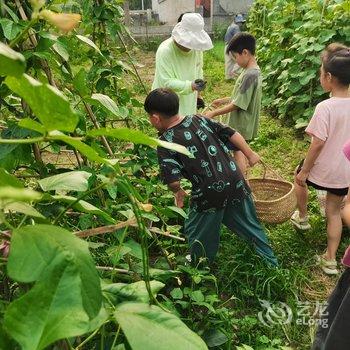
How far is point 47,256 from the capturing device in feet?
1.54

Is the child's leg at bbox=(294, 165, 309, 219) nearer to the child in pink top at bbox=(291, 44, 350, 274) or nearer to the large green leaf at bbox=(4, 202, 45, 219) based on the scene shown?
the child in pink top at bbox=(291, 44, 350, 274)

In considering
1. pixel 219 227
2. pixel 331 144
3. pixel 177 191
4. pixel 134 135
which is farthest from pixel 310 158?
pixel 134 135

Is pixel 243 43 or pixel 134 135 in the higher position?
pixel 134 135

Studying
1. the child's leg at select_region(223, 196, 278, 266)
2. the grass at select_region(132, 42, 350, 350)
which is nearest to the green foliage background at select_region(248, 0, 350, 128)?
the grass at select_region(132, 42, 350, 350)

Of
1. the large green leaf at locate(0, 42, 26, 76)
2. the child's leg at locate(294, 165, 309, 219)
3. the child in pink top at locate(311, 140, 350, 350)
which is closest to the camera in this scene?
the large green leaf at locate(0, 42, 26, 76)

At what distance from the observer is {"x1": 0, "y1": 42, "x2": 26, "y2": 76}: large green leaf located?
0.39m

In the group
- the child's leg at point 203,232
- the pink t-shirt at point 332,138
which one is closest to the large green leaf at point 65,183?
the child's leg at point 203,232

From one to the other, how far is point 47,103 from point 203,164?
1.71 m

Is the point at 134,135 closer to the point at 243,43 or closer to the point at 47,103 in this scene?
the point at 47,103

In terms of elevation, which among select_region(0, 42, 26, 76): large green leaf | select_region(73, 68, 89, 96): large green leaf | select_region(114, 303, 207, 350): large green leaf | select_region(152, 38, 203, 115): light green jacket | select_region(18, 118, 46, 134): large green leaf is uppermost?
select_region(0, 42, 26, 76): large green leaf

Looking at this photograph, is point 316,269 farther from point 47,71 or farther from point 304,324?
point 47,71

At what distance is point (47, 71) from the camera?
1351 mm

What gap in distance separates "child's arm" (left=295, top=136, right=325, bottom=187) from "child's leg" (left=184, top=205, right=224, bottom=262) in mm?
607

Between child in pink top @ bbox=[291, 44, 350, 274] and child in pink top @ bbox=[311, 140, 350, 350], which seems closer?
child in pink top @ bbox=[311, 140, 350, 350]
